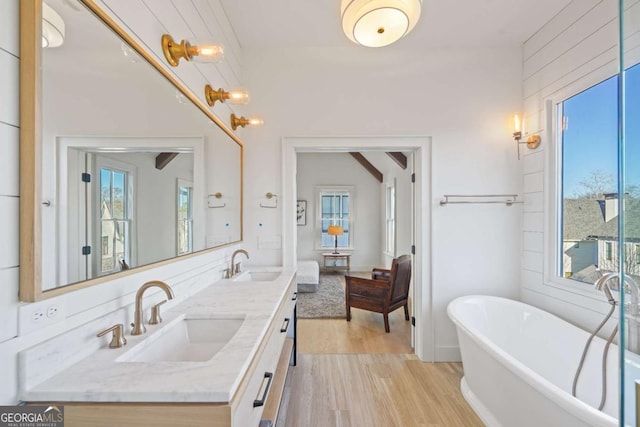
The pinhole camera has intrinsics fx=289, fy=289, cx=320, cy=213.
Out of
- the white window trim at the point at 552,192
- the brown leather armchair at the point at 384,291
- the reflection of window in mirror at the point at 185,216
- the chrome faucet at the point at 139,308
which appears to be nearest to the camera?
the chrome faucet at the point at 139,308

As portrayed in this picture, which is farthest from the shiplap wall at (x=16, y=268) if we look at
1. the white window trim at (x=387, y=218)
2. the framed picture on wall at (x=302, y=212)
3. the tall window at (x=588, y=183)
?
the framed picture on wall at (x=302, y=212)

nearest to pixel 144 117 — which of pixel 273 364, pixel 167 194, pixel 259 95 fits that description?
pixel 167 194

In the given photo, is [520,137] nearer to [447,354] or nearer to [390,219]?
[447,354]

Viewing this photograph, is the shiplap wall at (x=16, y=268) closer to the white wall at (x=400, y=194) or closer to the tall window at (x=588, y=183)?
the tall window at (x=588, y=183)

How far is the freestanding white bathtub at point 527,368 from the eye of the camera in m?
1.31

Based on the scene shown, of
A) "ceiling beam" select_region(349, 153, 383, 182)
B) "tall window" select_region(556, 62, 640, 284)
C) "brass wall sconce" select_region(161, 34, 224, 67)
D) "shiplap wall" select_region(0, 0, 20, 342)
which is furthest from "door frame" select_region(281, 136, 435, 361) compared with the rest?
"ceiling beam" select_region(349, 153, 383, 182)

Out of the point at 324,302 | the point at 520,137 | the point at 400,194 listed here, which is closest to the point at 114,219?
the point at 520,137

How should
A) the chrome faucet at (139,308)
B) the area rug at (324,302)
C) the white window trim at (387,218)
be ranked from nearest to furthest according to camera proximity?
1. the chrome faucet at (139,308)
2. the area rug at (324,302)
3. the white window trim at (387,218)

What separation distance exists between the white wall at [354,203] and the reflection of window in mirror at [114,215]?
19.9 feet

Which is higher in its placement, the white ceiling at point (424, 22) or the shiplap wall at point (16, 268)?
the white ceiling at point (424, 22)

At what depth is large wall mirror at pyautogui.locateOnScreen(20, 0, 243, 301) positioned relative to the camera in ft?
2.51

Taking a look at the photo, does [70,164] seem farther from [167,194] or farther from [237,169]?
[237,169]

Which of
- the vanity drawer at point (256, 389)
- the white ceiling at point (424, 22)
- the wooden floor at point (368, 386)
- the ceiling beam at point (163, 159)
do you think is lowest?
the wooden floor at point (368, 386)

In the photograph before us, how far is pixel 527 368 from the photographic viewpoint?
1453 millimetres
